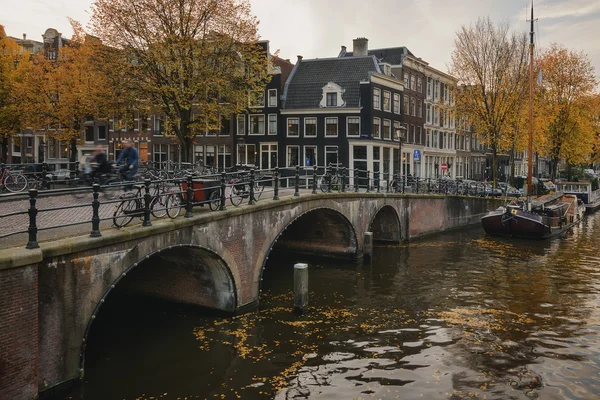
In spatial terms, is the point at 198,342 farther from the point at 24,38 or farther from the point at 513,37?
the point at 24,38

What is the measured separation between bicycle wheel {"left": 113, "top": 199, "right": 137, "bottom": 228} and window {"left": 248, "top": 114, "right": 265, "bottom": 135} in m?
31.1

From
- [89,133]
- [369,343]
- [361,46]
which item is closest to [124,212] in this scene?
[369,343]

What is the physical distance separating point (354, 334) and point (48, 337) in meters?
7.37

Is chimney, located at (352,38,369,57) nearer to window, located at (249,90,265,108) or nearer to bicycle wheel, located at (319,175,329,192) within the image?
window, located at (249,90,265,108)

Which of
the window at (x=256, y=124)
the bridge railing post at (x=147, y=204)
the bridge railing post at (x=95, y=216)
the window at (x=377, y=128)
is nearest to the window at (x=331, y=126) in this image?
the window at (x=377, y=128)

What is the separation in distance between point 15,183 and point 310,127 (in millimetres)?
27167

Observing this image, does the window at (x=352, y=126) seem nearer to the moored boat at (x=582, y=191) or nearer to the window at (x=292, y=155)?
the window at (x=292, y=155)

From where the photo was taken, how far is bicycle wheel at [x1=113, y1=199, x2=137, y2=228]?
35.6ft

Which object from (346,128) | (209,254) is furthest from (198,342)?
(346,128)

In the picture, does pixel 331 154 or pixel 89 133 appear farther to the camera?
pixel 89 133

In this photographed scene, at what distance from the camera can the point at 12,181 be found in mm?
16297

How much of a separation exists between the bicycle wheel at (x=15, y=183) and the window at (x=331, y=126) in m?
26.9

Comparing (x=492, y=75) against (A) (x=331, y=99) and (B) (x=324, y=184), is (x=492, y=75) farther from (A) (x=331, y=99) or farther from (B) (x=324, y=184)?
(B) (x=324, y=184)

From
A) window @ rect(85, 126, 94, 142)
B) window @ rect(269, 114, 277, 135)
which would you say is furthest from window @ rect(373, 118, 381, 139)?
window @ rect(85, 126, 94, 142)
